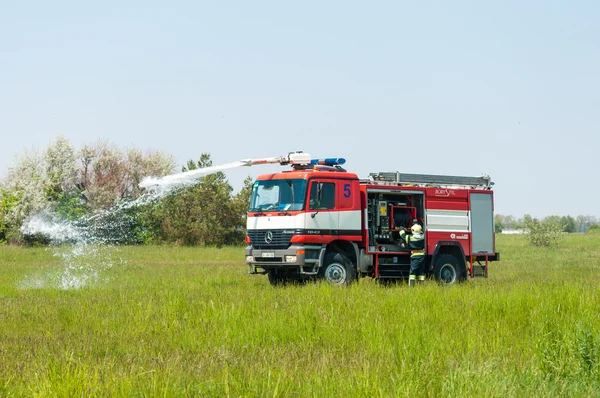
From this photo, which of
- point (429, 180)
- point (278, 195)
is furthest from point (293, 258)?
point (429, 180)

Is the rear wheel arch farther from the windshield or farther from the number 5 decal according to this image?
the windshield

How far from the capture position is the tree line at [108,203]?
49.5 m

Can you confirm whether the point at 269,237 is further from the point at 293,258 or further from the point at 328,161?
the point at 328,161

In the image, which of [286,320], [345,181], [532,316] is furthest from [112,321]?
[345,181]

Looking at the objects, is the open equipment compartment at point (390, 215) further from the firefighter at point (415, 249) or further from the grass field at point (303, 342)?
the grass field at point (303, 342)

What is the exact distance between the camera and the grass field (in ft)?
21.2

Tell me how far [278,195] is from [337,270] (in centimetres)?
228

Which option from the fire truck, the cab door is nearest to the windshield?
the fire truck

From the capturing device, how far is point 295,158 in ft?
62.0

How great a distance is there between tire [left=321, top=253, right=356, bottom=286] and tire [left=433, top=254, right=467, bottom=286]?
118 inches

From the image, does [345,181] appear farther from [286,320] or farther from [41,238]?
[41,238]

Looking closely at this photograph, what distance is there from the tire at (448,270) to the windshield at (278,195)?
460cm

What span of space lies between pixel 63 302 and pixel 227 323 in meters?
4.67

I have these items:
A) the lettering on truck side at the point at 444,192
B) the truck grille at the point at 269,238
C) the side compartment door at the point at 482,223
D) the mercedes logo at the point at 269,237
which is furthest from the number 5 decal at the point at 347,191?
the side compartment door at the point at 482,223
